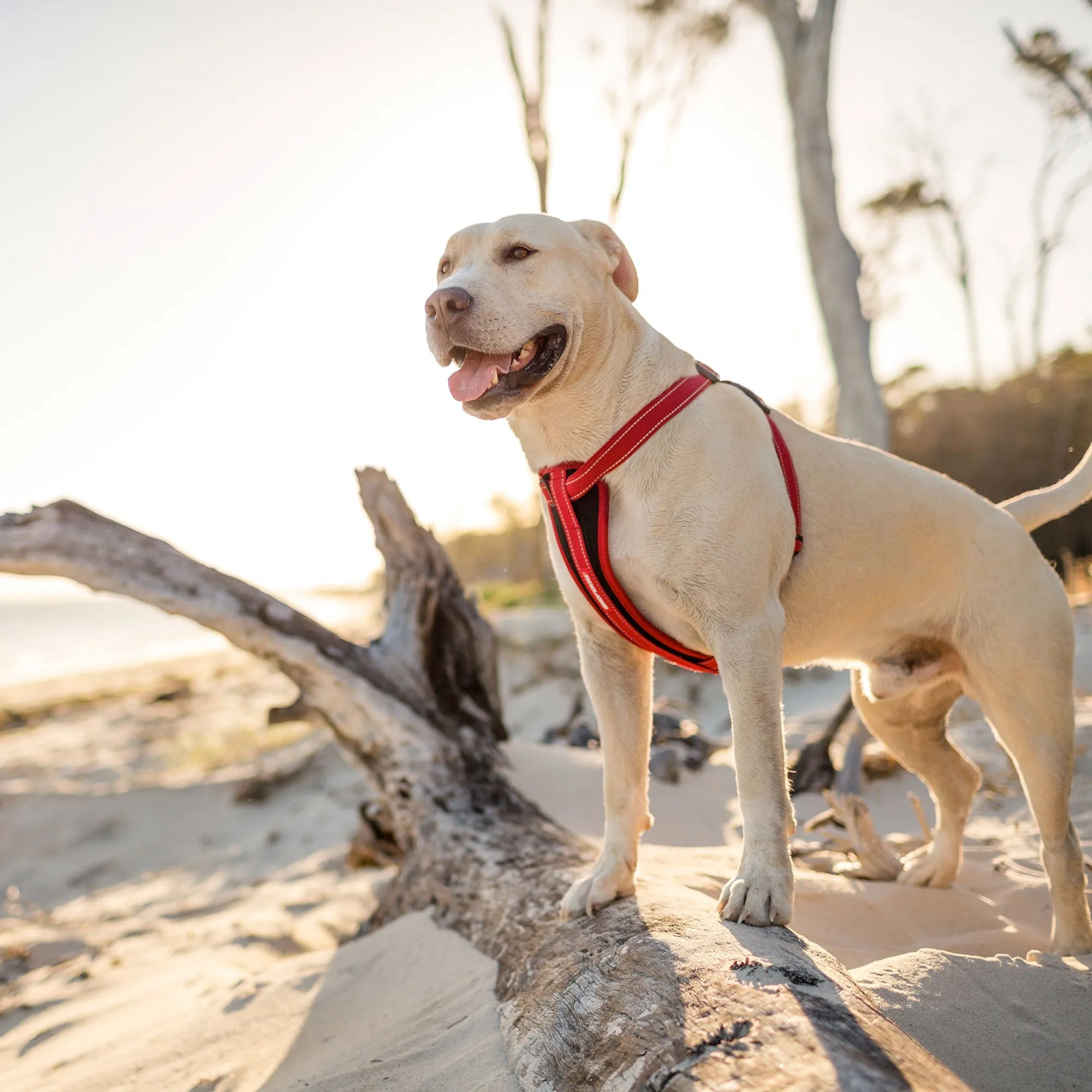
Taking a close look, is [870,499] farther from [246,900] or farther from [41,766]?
[41,766]

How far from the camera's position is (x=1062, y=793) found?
8.84 feet

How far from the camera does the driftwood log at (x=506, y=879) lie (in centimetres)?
→ 143

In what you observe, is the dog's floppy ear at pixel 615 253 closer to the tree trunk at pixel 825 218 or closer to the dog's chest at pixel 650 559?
the dog's chest at pixel 650 559

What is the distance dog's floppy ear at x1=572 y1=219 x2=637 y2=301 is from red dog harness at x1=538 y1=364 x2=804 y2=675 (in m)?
0.37

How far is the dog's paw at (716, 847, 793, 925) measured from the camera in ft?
6.70

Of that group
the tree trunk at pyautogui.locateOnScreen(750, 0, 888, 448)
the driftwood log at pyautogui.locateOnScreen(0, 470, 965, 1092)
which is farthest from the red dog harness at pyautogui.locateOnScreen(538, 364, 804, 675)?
the tree trunk at pyautogui.locateOnScreen(750, 0, 888, 448)

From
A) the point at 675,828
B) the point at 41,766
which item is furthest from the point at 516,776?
the point at 41,766

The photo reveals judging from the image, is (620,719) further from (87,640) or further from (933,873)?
(87,640)

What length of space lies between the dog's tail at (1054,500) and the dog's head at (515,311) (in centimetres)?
180

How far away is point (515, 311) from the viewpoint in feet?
7.45

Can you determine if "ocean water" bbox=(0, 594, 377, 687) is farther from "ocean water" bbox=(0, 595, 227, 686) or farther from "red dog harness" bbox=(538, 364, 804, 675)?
"red dog harness" bbox=(538, 364, 804, 675)

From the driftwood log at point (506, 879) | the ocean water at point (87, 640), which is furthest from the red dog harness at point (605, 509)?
the ocean water at point (87, 640)

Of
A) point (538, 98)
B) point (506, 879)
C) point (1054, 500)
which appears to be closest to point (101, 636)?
point (538, 98)

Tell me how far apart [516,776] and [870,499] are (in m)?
2.77
